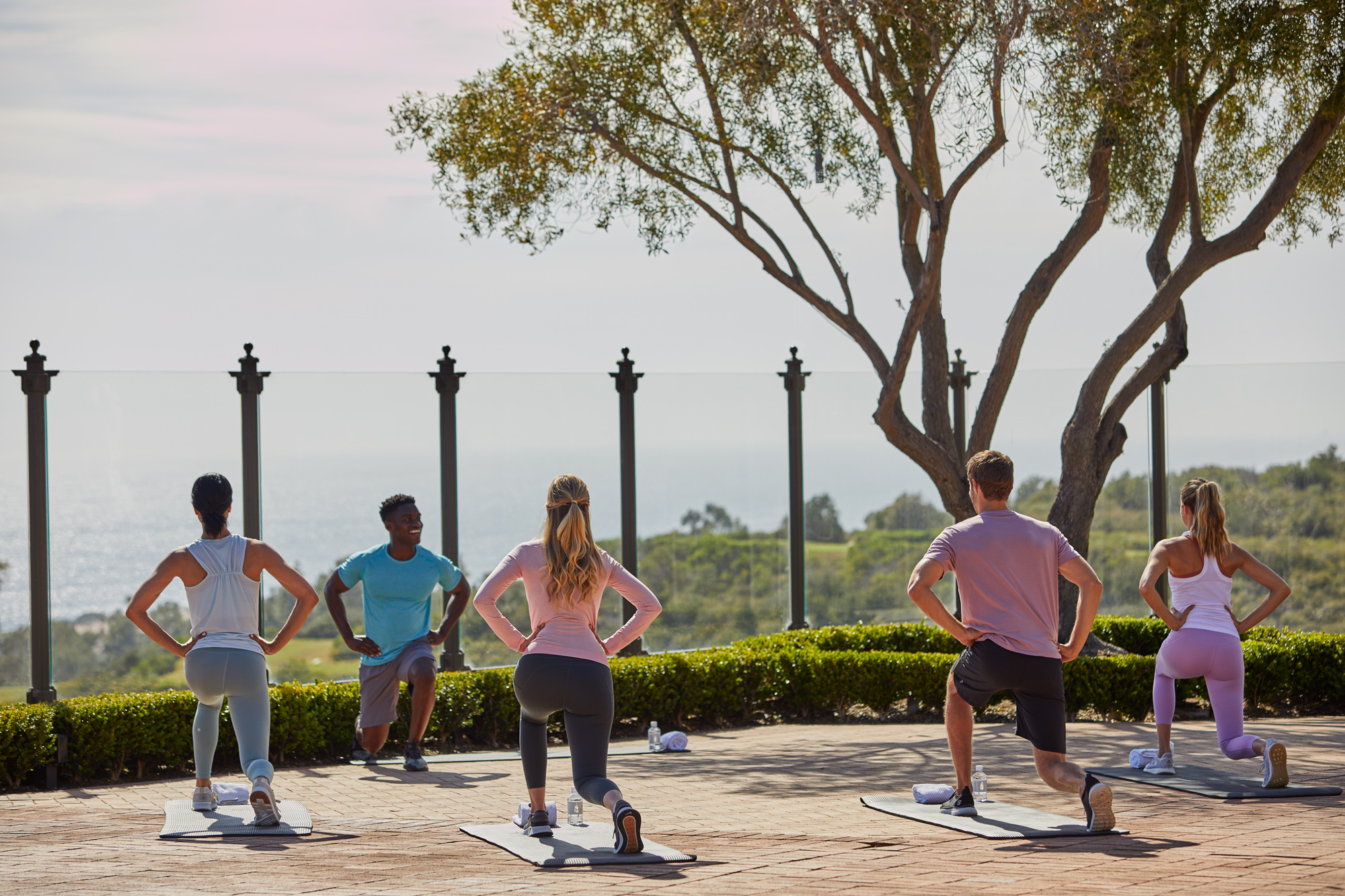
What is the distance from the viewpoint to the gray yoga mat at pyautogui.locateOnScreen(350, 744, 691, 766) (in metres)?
8.03

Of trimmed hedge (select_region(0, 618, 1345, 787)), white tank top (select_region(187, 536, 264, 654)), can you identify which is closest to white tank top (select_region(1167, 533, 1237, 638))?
trimmed hedge (select_region(0, 618, 1345, 787))

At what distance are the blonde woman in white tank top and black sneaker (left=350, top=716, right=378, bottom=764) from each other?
1.88m

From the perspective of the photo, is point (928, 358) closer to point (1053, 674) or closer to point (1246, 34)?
point (1246, 34)

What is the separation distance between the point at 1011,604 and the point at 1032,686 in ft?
1.12

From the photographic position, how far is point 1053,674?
5.45 m

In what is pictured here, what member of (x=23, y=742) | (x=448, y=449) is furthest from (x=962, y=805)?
(x=448, y=449)

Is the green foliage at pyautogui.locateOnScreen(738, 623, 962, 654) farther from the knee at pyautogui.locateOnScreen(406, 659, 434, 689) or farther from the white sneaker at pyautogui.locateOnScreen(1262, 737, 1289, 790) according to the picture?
the white sneaker at pyautogui.locateOnScreen(1262, 737, 1289, 790)

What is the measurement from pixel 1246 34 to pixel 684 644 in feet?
22.6

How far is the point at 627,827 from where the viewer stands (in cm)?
496

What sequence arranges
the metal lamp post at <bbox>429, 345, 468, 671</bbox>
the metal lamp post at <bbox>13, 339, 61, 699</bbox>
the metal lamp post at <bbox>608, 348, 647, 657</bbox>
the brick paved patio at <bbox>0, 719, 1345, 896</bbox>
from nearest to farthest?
the brick paved patio at <bbox>0, 719, 1345, 896</bbox>, the metal lamp post at <bbox>13, 339, 61, 699</bbox>, the metal lamp post at <bbox>429, 345, 468, 671</bbox>, the metal lamp post at <bbox>608, 348, 647, 657</bbox>

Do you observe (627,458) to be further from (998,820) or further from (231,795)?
(998,820)

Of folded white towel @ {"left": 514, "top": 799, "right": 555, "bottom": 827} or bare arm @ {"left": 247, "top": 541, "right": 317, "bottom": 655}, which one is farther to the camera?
bare arm @ {"left": 247, "top": 541, "right": 317, "bottom": 655}

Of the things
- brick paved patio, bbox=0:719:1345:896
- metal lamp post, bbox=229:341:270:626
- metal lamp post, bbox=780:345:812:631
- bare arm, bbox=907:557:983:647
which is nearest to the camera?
brick paved patio, bbox=0:719:1345:896

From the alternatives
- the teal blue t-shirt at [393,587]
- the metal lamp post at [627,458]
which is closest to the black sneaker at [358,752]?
the teal blue t-shirt at [393,587]
